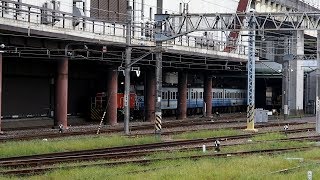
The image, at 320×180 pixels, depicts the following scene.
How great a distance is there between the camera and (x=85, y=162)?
20562 mm

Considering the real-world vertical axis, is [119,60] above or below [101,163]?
above

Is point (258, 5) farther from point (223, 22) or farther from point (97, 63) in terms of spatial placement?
point (223, 22)

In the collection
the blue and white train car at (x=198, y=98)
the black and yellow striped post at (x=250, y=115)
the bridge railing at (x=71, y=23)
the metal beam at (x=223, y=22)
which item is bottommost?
→ the black and yellow striped post at (x=250, y=115)

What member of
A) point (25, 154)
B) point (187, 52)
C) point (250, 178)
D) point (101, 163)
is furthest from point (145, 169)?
point (187, 52)

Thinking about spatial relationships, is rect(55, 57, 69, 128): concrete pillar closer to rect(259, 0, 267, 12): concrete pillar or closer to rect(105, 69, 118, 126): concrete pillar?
rect(105, 69, 118, 126): concrete pillar

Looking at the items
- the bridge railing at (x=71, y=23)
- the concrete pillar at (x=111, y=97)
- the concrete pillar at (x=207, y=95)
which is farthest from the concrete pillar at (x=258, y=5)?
the concrete pillar at (x=111, y=97)

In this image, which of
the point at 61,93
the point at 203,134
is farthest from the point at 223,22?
the point at 61,93

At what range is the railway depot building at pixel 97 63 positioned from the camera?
36844mm

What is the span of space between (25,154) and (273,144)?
12.2m

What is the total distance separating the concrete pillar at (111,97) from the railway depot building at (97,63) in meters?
0.08

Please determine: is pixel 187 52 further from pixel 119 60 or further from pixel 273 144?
pixel 273 144

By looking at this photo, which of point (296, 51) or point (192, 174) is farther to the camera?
point (296, 51)

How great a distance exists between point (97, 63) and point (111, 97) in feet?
9.71

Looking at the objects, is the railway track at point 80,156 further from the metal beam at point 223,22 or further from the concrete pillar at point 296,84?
the concrete pillar at point 296,84
